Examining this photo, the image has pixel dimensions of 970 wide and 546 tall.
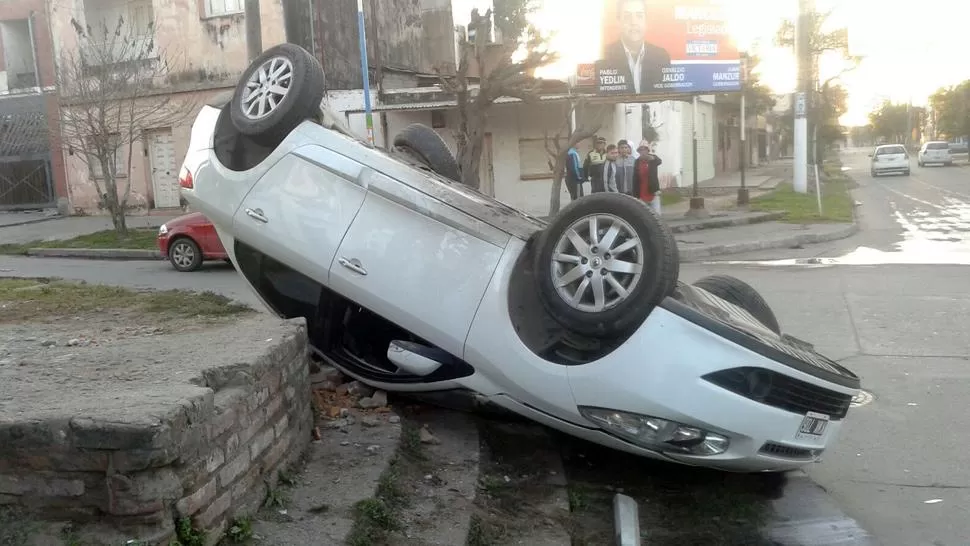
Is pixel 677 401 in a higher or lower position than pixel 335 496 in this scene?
higher

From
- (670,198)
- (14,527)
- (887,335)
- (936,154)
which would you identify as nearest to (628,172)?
(670,198)

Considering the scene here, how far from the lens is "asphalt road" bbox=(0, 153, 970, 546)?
4766 millimetres

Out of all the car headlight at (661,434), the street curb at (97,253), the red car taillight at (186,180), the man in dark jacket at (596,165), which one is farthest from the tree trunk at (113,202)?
the car headlight at (661,434)

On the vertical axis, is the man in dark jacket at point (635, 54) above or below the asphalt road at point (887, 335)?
above

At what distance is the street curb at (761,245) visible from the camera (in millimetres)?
15070

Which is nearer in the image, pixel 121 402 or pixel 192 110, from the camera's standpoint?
pixel 121 402

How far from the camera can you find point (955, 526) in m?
4.36

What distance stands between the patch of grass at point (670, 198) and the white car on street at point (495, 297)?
18602mm

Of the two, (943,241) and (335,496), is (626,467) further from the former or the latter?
(943,241)

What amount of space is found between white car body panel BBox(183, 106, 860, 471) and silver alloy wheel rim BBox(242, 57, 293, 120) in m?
0.27

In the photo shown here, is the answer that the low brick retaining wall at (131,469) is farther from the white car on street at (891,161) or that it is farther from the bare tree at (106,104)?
the white car on street at (891,161)

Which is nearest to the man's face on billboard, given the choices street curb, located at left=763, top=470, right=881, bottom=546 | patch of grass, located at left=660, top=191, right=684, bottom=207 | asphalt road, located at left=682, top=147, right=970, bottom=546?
patch of grass, located at left=660, top=191, right=684, bottom=207

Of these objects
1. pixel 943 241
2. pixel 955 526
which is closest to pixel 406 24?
pixel 943 241

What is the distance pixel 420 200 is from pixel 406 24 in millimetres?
22251
